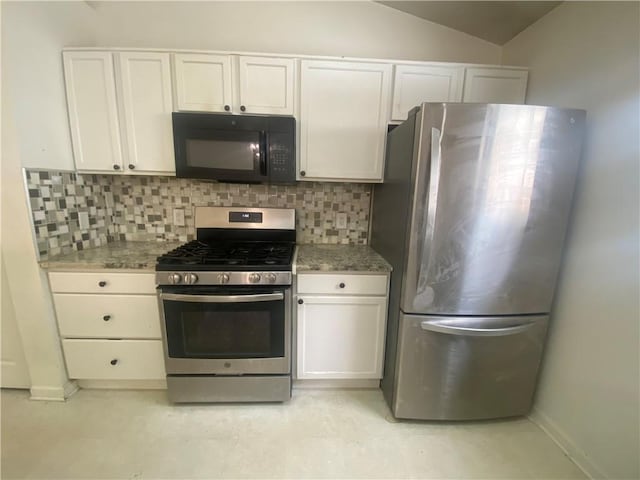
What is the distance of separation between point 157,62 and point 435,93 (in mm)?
1805

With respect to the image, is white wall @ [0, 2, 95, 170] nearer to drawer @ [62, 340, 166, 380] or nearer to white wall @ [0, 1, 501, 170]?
white wall @ [0, 1, 501, 170]

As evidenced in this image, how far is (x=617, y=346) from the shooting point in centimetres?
120

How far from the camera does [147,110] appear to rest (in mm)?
1680

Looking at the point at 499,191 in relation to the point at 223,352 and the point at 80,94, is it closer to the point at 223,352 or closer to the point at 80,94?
the point at 223,352

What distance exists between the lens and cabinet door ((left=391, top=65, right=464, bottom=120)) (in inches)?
66.7

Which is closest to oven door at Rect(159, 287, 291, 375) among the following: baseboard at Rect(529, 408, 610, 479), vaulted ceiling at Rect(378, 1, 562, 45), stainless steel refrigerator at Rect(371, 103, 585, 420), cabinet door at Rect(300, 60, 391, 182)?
stainless steel refrigerator at Rect(371, 103, 585, 420)

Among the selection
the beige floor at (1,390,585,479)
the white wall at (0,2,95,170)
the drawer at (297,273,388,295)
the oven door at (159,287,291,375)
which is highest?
the white wall at (0,2,95,170)

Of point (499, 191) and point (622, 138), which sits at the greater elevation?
point (622, 138)

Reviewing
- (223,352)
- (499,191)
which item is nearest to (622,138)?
(499,191)

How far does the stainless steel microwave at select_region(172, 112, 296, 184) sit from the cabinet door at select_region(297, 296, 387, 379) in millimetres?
901

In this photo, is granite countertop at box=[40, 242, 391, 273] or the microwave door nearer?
granite countertop at box=[40, 242, 391, 273]

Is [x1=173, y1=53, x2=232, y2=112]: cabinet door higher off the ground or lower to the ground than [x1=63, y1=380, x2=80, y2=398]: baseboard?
higher

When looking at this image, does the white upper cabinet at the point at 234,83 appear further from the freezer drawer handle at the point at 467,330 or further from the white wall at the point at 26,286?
the freezer drawer handle at the point at 467,330

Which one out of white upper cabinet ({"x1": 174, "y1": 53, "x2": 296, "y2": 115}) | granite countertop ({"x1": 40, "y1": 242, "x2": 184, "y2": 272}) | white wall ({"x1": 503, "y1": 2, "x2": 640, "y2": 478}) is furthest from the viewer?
white upper cabinet ({"x1": 174, "y1": 53, "x2": 296, "y2": 115})
